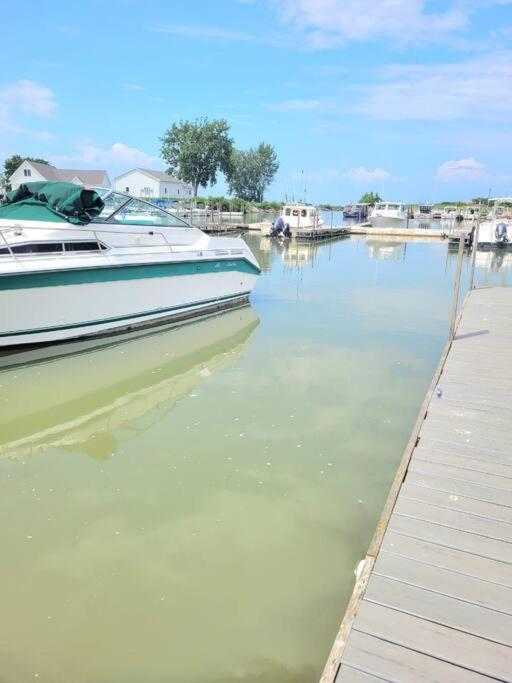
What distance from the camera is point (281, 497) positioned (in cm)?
416

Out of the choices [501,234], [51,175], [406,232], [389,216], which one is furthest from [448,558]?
[51,175]

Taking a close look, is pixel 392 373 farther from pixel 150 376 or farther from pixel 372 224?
pixel 372 224

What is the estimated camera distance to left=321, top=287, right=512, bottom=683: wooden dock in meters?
2.12

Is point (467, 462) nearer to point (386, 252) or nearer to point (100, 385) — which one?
point (100, 385)

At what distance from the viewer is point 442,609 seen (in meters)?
2.39

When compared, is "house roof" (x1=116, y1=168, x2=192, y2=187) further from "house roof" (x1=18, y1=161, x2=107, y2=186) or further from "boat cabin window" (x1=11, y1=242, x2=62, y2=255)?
"boat cabin window" (x1=11, y1=242, x2=62, y2=255)

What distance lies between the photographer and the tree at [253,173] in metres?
85.6

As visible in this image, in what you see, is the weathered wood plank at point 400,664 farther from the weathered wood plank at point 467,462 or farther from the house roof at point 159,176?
the house roof at point 159,176

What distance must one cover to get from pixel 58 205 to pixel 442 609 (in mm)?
8030

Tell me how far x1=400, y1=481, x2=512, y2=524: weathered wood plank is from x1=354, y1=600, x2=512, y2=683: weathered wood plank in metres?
1.01

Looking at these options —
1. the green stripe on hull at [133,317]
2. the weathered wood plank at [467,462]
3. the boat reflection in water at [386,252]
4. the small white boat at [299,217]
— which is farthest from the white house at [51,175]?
the weathered wood plank at [467,462]

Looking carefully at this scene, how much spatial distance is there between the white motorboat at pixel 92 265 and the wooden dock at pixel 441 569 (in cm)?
570

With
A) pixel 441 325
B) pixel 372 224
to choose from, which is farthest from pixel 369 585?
pixel 372 224

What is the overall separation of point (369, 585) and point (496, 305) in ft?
27.6
